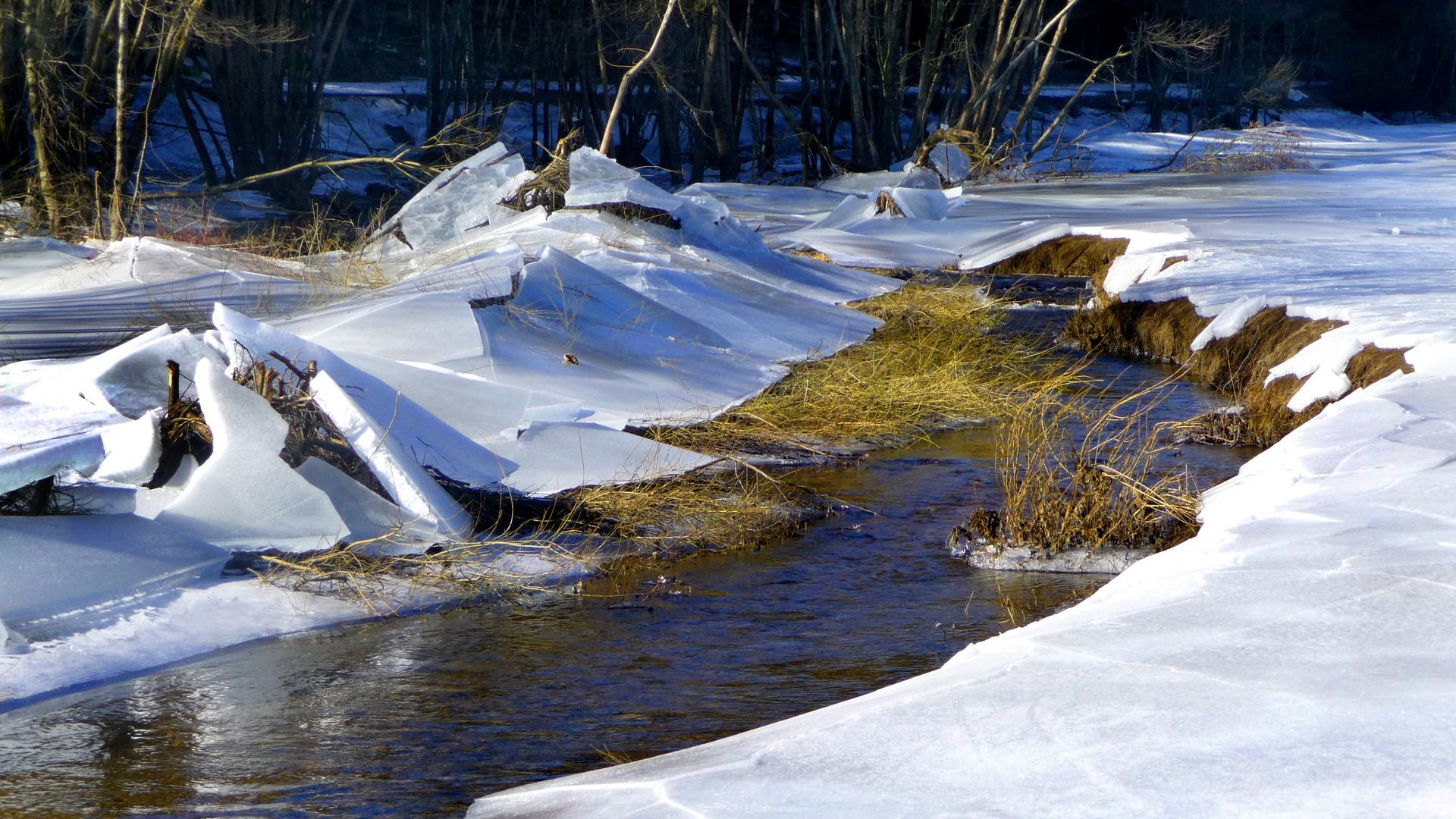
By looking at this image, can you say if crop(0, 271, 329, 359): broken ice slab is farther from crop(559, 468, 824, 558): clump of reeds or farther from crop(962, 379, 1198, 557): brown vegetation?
crop(962, 379, 1198, 557): brown vegetation

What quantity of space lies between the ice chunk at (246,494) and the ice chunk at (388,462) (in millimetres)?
236

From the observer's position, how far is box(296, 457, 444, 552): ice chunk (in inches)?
205

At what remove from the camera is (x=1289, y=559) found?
405cm

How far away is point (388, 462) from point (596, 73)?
2438cm

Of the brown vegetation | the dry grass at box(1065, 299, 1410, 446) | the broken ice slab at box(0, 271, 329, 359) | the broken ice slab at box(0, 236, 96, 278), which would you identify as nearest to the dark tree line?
the broken ice slab at box(0, 236, 96, 278)

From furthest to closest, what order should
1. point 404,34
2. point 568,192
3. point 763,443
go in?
point 404,34 < point 568,192 < point 763,443

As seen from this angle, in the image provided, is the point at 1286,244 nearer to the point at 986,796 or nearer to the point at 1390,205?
the point at 1390,205

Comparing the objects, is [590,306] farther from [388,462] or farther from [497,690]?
[497,690]

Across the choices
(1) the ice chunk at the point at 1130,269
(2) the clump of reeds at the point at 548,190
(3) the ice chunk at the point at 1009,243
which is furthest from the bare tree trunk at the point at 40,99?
(1) the ice chunk at the point at 1130,269

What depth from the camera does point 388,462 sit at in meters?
5.19

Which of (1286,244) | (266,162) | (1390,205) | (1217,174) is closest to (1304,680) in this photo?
(1286,244)

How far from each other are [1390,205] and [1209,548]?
14.3 metres

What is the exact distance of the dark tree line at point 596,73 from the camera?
525 inches

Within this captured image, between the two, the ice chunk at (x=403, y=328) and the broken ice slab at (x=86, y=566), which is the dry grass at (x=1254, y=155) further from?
the broken ice slab at (x=86, y=566)
